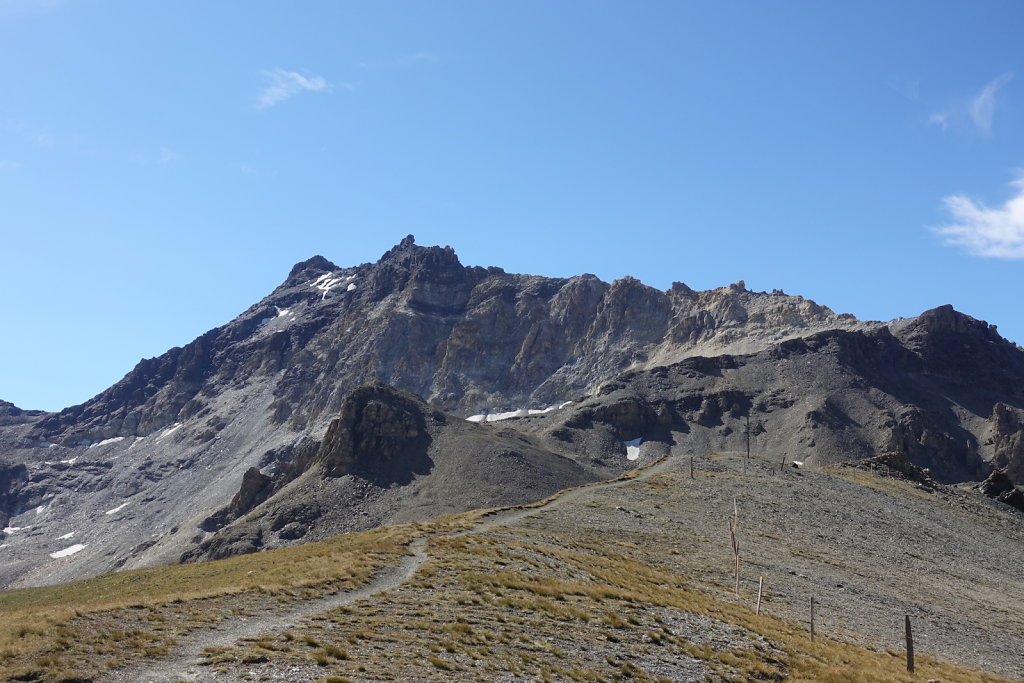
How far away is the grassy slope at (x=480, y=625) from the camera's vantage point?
20.4m

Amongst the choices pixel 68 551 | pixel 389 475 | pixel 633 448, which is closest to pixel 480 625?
pixel 389 475

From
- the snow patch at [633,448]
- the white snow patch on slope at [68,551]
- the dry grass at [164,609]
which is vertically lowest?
the white snow patch on slope at [68,551]

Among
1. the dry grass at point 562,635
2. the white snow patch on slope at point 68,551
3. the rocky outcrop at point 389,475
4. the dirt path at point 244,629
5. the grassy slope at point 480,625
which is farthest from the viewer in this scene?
the white snow patch on slope at point 68,551

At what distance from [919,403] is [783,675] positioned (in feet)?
585

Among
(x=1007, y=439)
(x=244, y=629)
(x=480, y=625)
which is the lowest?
(x=480, y=625)

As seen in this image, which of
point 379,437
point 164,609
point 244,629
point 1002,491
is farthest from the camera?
point 379,437

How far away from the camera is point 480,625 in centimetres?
2467

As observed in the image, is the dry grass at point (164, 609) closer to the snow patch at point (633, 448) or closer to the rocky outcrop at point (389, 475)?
the rocky outcrop at point (389, 475)

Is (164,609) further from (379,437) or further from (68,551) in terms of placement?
(68,551)

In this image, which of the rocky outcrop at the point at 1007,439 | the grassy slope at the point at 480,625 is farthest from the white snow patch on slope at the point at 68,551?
the rocky outcrop at the point at 1007,439

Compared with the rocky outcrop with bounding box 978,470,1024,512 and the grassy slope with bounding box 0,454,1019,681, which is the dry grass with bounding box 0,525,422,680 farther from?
the rocky outcrop with bounding box 978,470,1024,512

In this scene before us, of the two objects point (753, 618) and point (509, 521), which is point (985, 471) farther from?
point (753, 618)

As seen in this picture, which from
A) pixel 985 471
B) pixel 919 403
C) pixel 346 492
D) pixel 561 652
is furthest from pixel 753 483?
pixel 919 403

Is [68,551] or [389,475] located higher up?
[389,475]
